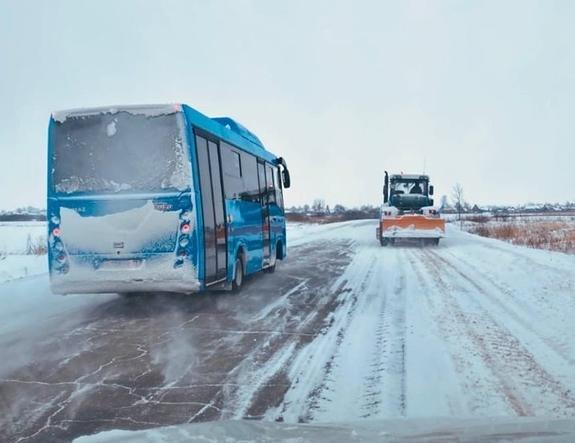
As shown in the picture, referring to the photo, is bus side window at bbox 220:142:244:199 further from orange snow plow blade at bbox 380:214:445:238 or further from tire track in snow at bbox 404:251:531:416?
orange snow plow blade at bbox 380:214:445:238

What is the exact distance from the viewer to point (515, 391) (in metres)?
4.54

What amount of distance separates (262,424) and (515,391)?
8.04 ft

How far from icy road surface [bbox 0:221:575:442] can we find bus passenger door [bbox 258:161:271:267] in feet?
6.06

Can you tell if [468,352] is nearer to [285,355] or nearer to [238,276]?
[285,355]

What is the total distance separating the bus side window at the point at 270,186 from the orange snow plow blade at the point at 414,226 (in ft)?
32.4

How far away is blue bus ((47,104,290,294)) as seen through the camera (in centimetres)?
768

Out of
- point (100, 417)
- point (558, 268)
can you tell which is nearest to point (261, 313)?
point (100, 417)

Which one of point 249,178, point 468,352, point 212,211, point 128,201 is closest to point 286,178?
point 249,178

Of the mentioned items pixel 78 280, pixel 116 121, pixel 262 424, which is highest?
pixel 116 121

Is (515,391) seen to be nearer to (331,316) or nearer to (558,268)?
(331,316)

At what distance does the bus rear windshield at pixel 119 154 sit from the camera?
25.2 ft

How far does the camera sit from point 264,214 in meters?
12.7

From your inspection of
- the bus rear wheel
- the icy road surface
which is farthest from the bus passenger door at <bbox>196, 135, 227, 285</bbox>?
the bus rear wheel

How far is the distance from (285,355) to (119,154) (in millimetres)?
3933
